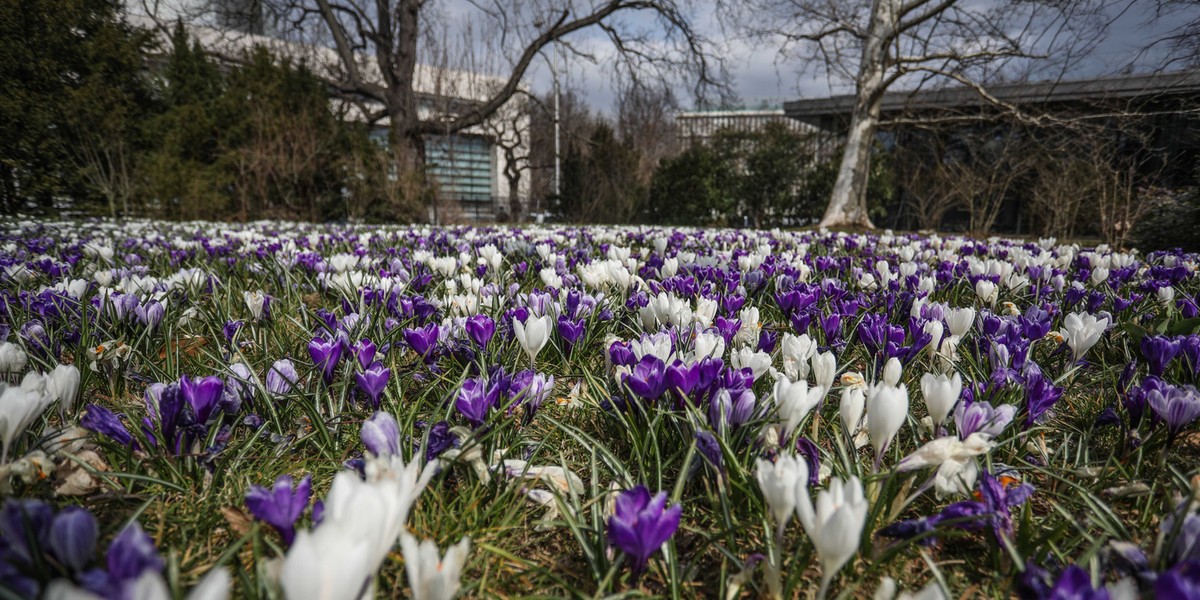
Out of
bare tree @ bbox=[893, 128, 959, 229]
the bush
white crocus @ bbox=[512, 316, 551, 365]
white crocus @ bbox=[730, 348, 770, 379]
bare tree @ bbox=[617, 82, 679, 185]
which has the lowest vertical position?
white crocus @ bbox=[730, 348, 770, 379]

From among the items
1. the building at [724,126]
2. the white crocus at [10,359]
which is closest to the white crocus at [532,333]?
the white crocus at [10,359]

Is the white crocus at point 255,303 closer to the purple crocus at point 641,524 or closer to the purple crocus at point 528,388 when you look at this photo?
the purple crocus at point 528,388

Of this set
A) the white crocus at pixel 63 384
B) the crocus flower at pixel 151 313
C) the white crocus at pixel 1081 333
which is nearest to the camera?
the white crocus at pixel 63 384

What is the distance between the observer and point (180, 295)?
2367 millimetres

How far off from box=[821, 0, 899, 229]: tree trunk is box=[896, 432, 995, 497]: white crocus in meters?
14.1

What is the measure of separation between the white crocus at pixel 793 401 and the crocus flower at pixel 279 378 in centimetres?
116

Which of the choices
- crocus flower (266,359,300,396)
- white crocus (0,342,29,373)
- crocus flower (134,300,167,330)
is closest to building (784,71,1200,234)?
crocus flower (266,359,300,396)

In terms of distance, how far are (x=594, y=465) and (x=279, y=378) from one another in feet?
2.89

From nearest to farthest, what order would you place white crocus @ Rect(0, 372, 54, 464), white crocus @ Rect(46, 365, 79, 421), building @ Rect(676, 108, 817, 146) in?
1. white crocus @ Rect(0, 372, 54, 464)
2. white crocus @ Rect(46, 365, 79, 421)
3. building @ Rect(676, 108, 817, 146)

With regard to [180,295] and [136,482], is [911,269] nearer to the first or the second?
[136,482]

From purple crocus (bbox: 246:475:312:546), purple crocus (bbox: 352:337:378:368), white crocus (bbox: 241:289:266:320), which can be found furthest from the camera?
white crocus (bbox: 241:289:266:320)

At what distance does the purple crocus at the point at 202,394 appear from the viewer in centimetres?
106

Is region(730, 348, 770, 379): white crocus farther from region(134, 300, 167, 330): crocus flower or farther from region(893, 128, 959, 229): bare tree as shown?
region(893, 128, 959, 229): bare tree

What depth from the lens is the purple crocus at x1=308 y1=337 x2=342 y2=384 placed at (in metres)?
1.36
